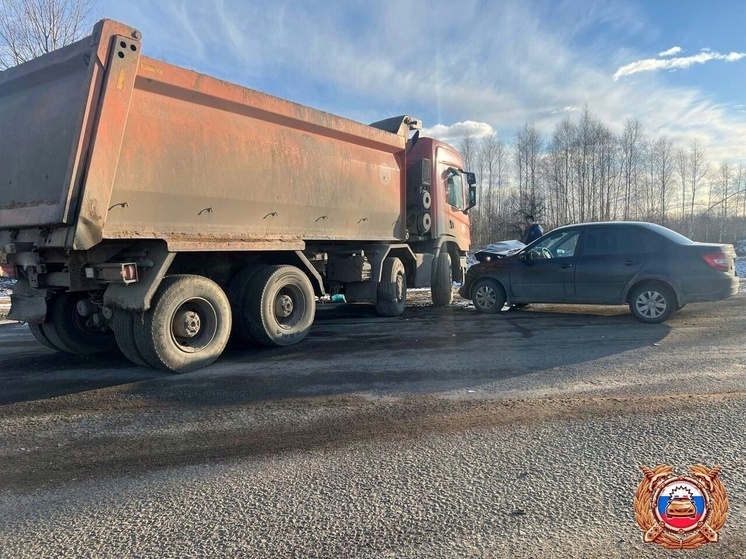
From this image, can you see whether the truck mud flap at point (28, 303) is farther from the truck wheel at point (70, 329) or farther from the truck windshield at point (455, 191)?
the truck windshield at point (455, 191)

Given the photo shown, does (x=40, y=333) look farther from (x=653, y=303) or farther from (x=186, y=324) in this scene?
(x=653, y=303)

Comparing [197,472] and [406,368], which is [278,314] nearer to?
[406,368]

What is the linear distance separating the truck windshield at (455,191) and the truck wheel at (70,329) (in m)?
7.28

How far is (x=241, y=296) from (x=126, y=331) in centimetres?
160

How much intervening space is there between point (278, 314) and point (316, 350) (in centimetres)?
80

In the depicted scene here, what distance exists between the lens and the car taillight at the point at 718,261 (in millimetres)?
7410

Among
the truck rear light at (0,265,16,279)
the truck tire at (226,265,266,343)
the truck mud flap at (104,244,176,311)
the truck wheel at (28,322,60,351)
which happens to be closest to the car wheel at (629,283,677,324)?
the truck tire at (226,265,266,343)

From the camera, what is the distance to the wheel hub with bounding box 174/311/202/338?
5.54 m

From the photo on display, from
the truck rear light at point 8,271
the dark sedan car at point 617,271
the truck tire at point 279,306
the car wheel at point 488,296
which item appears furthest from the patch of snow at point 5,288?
the dark sedan car at point 617,271

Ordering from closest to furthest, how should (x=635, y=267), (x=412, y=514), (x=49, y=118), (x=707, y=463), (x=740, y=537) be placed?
(x=740, y=537)
(x=412, y=514)
(x=707, y=463)
(x=49, y=118)
(x=635, y=267)

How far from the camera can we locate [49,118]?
5.05 metres

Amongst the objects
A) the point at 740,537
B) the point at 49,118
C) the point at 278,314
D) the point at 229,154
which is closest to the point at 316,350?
the point at 278,314

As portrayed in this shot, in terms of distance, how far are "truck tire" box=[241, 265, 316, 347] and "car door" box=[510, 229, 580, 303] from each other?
158 inches

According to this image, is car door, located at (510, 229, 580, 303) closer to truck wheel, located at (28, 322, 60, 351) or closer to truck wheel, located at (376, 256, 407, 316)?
truck wheel, located at (376, 256, 407, 316)
